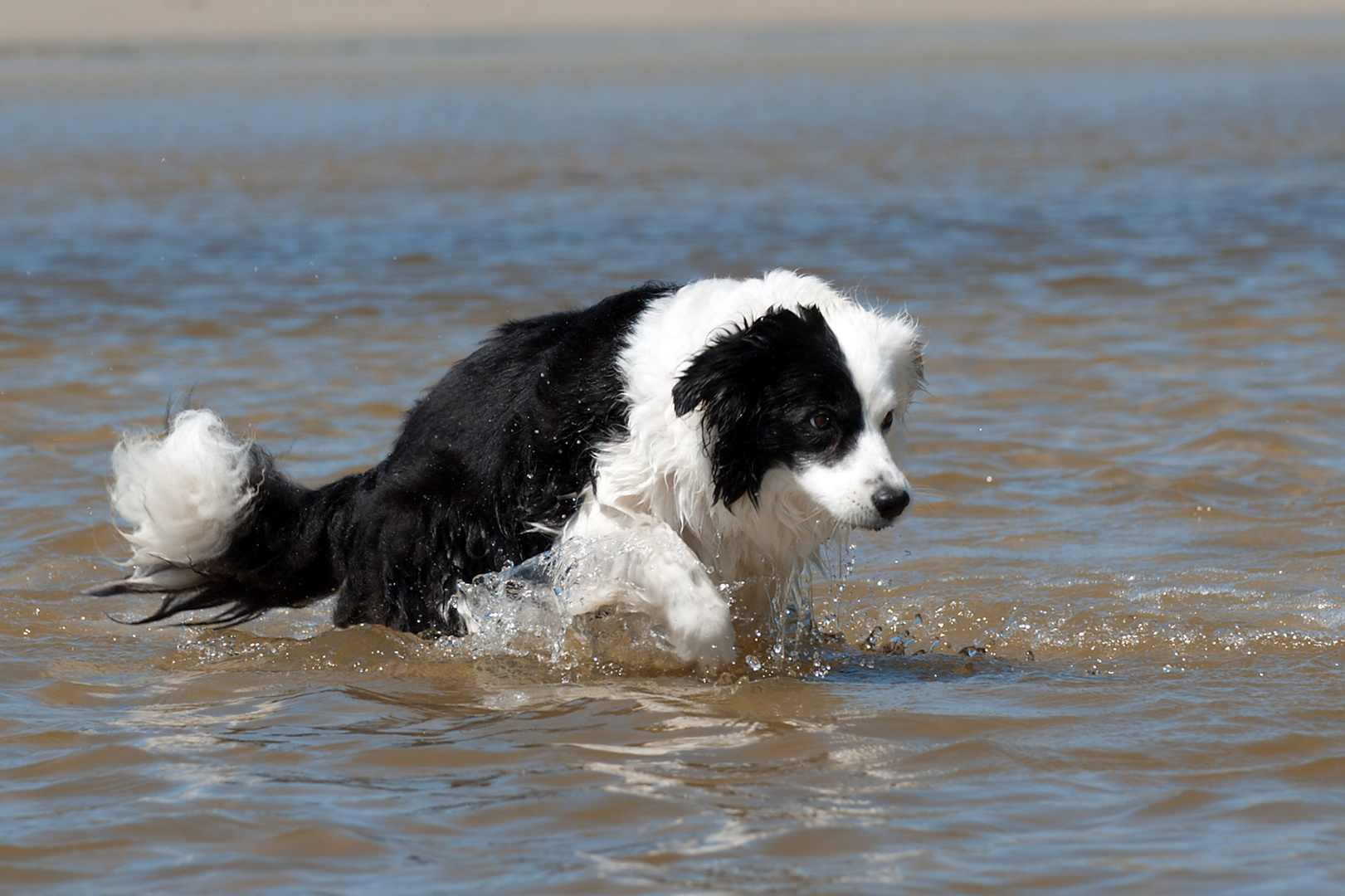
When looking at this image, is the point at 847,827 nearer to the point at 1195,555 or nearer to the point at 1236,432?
the point at 1195,555

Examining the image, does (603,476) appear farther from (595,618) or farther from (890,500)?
(890,500)

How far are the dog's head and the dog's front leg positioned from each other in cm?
33

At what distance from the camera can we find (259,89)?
31766mm

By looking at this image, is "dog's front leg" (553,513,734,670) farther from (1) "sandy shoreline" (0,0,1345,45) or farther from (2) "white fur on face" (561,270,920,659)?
(1) "sandy shoreline" (0,0,1345,45)

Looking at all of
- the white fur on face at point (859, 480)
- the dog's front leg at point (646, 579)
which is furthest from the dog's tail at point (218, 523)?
the white fur on face at point (859, 480)

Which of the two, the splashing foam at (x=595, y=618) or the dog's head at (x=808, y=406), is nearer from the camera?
the dog's head at (x=808, y=406)

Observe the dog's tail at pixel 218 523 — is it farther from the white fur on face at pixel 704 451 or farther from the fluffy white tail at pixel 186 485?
the white fur on face at pixel 704 451

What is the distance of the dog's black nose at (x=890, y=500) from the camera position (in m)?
4.52

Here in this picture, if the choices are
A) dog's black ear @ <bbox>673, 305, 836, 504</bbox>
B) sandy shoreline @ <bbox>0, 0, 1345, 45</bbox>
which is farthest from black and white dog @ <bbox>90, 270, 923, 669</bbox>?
sandy shoreline @ <bbox>0, 0, 1345, 45</bbox>

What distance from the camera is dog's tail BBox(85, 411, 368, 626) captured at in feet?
16.8

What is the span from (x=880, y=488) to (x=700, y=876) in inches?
54.3

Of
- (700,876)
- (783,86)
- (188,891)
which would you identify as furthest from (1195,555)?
(783,86)

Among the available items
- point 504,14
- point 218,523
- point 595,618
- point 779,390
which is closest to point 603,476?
point 595,618

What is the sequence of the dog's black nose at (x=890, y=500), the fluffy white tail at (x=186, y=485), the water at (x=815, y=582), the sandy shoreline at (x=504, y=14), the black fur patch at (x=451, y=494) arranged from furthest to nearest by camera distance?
the sandy shoreline at (x=504, y=14), the fluffy white tail at (x=186, y=485), the black fur patch at (x=451, y=494), the dog's black nose at (x=890, y=500), the water at (x=815, y=582)
